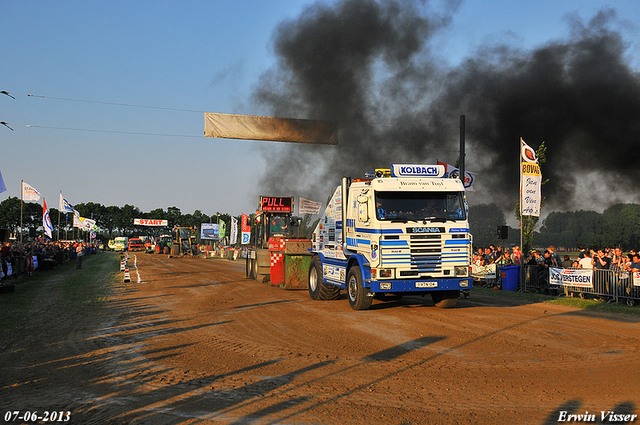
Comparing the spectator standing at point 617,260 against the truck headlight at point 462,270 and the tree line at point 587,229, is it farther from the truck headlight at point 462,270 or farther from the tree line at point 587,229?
the tree line at point 587,229

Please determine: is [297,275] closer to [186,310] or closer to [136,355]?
[186,310]

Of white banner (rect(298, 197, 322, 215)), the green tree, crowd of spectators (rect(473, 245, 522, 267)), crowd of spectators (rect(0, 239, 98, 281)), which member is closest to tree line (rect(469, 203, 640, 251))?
the green tree

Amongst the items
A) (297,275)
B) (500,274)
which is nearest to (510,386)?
(297,275)

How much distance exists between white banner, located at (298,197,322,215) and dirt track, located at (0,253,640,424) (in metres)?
27.5

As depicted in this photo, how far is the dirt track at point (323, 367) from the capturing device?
5.32 meters

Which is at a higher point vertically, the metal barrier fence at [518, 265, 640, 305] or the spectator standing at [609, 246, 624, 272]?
the spectator standing at [609, 246, 624, 272]

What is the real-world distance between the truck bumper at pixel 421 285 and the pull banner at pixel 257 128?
31.3ft

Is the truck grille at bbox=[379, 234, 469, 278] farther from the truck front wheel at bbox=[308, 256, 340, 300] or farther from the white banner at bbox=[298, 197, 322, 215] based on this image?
the white banner at bbox=[298, 197, 322, 215]

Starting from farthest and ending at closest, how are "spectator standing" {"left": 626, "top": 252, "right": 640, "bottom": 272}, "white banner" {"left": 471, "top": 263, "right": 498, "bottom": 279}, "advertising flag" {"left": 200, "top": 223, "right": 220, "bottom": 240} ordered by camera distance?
"advertising flag" {"left": 200, "top": 223, "right": 220, "bottom": 240}, "white banner" {"left": 471, "top": 263, "right": 498, "bottom": 279}, "spectator standing" {"left": 626, "top": 252, "right": 640, "bottom": 272}

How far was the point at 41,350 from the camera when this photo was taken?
8.22 metres

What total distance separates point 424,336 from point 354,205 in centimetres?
450

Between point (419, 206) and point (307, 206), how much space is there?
2814 cm

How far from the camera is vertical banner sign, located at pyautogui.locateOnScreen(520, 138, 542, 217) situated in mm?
18328

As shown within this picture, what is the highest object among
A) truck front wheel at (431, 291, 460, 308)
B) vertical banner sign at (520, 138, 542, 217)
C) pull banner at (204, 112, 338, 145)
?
pull banner at (204, 112, 338, 145)
